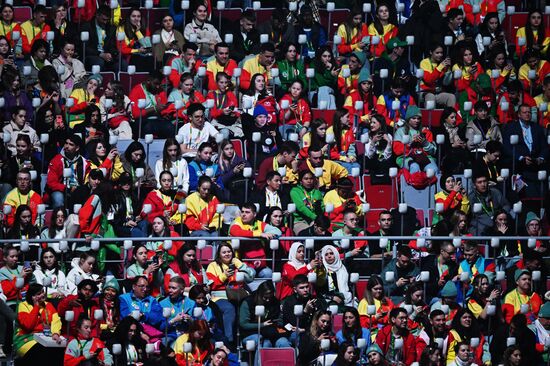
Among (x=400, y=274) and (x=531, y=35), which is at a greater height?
(x=531, y=35)

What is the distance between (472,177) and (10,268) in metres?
3.19

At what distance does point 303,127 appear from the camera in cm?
1334

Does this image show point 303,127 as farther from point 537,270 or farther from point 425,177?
point 537,270

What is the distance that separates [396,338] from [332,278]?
2.09 ft

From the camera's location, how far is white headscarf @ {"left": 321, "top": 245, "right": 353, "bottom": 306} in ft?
40.4

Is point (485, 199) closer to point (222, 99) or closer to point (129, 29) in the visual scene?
point (222, 99)

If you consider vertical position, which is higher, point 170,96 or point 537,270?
point 170,96

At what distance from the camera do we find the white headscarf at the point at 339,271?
1231cm

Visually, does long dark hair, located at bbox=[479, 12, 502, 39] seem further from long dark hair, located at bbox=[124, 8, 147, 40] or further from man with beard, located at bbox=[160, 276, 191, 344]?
man with beard, located at bbox=[160, 276, 191, 344]

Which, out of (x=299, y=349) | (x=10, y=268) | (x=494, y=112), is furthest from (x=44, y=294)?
(x=494, y=112)

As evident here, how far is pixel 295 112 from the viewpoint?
44.1 feet

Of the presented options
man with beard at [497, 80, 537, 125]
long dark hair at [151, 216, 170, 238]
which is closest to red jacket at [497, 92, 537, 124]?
man with beard at [497, 80, 537, 125]

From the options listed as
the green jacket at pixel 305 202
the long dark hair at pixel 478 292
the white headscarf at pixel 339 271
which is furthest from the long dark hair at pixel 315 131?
the long dark hair at pixel 478 292

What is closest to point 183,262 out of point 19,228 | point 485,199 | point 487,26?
point 19,228
